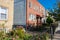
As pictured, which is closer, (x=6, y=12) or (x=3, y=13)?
(x=3, y=13)

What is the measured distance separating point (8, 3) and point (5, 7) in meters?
0.71

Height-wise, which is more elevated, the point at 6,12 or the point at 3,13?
the point at 6,12

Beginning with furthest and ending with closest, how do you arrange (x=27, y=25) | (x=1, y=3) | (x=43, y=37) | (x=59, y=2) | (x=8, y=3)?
(x=27, y=25) → (x=59, y=2) → (x=8, y=3) → (x=1, y=3) → (x=43, y=37)

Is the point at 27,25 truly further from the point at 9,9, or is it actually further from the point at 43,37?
the point at 43,37

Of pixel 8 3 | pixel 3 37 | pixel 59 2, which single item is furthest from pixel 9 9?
pixel 3 37

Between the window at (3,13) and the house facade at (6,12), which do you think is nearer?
the house facade at (6,12)

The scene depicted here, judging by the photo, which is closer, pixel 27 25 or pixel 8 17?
pixel 8 17

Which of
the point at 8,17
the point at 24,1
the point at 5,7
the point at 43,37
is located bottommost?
the point at 43,37

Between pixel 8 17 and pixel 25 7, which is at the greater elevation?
pixel 25 7

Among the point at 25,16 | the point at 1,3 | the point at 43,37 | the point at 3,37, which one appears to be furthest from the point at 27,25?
the point at 3,37

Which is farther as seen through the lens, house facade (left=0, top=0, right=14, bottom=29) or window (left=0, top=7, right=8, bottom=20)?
window (left=0, top=7, right=8, bottom=20)

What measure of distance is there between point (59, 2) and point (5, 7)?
6.73 meters

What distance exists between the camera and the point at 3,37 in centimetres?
871

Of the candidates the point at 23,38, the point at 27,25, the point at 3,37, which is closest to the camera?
the point at 3,37
